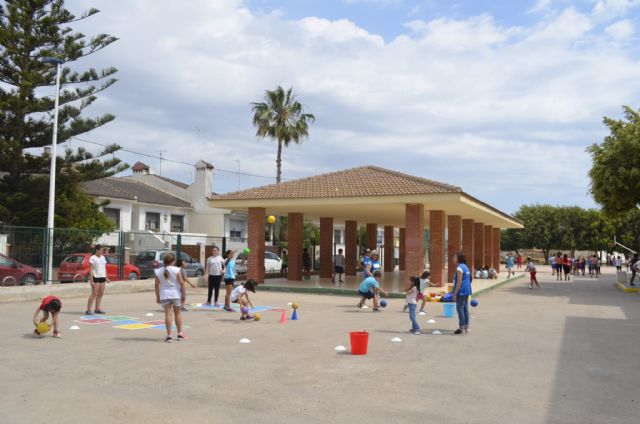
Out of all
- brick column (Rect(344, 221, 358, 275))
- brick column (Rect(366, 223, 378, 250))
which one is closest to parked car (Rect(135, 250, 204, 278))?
brick column (Rect(344, 221, 358, 275))

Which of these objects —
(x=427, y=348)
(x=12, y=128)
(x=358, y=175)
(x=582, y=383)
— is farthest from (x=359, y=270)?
(x=582, y=383)

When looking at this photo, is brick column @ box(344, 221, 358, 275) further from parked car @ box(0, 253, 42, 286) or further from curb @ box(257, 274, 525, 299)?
parked car @ box(0, 253, 42, 286)

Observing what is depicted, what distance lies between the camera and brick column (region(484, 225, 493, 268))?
38125 mm

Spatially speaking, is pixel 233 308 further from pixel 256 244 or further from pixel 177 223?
pixel 177 223

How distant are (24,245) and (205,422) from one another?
49.8 feet

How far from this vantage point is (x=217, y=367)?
314 inches

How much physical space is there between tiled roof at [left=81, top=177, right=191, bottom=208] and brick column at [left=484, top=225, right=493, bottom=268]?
24.0 meters

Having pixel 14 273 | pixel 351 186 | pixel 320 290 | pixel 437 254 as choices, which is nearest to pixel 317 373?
pixel 14 273

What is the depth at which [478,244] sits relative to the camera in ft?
116

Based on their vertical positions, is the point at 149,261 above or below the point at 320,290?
above

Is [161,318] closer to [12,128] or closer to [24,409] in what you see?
[24,409]

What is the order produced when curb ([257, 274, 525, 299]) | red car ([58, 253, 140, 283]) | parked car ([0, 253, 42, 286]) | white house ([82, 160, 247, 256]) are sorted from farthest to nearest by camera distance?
white house ([82, 160, 247, 256])
curb ([257, 274, 525, 299])
red car ([58, 253, 140, 283])
parked car ([0, 253, 42, 286])

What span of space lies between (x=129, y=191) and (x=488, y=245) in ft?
88.4

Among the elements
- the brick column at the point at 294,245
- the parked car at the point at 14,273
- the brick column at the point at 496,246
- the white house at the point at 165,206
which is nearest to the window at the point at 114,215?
the white house at the point at 165,206
